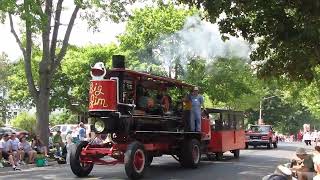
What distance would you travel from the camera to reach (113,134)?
15.0 meters

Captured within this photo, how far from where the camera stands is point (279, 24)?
14.6 m

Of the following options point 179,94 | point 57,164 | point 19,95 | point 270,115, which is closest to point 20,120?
point 19,95

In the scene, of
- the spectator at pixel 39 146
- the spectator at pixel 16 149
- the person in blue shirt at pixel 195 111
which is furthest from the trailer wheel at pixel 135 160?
the spectator at pixel 39 146

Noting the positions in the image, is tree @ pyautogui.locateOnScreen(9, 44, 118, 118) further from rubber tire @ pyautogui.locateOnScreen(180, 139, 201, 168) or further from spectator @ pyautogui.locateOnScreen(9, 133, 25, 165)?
rubber tire @ pyautogui.locateOnScreen(180, 139, 201, 168)

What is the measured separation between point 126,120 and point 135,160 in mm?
1136

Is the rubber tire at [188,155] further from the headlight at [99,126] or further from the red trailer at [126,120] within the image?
the headlight at [99,126]

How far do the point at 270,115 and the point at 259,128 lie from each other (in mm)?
52644

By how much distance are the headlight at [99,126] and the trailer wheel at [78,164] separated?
0.83 m

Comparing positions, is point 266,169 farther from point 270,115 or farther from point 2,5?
point 270,115

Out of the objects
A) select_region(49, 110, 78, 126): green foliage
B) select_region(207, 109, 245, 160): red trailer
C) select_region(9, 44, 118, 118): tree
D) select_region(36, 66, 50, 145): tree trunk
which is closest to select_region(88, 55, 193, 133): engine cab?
select_region(207, 109, 245, 160): red trailer

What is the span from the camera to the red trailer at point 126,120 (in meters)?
14.4

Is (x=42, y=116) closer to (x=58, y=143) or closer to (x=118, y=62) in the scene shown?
(x=58, y=143)

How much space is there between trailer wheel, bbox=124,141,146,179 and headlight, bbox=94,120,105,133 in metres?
1.01

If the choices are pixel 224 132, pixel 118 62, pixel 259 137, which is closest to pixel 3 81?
pixel 259 137
